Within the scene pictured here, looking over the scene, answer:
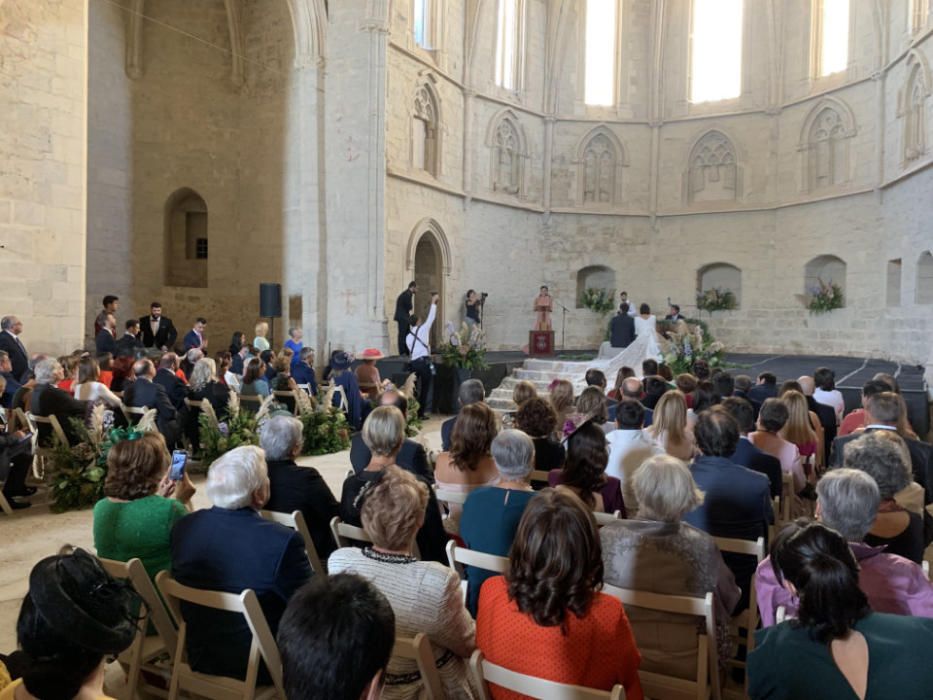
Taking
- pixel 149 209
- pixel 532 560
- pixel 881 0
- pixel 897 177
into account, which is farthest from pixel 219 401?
pixel 881 0

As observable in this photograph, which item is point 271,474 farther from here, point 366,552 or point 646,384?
point 646,384

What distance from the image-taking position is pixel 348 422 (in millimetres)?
8797

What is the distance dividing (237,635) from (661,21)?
61.1 ft

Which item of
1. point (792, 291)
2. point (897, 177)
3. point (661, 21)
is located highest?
point (661, 21)

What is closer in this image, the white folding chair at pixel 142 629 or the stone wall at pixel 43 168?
the white folding chair at pixel 142 629

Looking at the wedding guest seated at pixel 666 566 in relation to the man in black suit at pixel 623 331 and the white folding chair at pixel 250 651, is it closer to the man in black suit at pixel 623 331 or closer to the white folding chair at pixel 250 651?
the white folding chair at pixel 250 651

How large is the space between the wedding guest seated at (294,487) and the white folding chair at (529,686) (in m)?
1.50

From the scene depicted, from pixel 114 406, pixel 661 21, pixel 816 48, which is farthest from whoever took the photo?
pixel 661 21

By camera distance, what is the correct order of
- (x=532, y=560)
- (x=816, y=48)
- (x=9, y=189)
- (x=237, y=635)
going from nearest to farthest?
(x=532, y=560), (x=237, y=635), (x=9, y=189), (x=816, y=48)

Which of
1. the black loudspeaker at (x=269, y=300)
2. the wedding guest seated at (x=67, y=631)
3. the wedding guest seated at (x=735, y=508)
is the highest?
the black loudspeaker at (x=269, y=300)

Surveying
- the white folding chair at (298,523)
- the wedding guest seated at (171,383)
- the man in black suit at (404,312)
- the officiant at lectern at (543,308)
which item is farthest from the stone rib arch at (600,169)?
the white folding chair at (298,523)

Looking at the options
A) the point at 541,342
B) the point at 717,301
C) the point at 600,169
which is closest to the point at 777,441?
the point at 541,342

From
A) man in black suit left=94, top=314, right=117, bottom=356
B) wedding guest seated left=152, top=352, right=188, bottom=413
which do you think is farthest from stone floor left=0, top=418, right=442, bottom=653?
man in black suit left=94, top=314, right=117, bottom=356

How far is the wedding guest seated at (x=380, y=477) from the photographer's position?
10.1 feet
